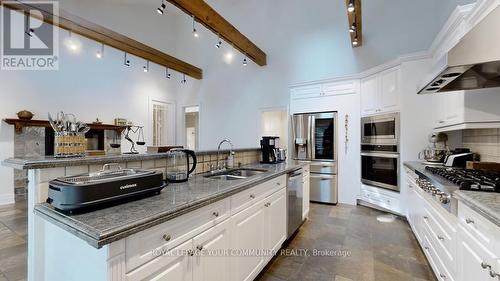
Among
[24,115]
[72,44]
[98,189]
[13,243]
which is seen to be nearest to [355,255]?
[98,189]

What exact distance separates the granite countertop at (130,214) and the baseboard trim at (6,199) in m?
4.81

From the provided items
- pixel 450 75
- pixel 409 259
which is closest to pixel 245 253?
pixel 409 259

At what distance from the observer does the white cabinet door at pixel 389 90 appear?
3422 millimetres

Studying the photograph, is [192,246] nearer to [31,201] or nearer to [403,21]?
[31,201]

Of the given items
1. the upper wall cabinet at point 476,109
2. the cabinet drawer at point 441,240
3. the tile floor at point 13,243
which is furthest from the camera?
the tile floor at point 13,243

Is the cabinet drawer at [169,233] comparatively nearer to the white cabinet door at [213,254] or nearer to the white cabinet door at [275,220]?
the white cabinet door at [213,254]

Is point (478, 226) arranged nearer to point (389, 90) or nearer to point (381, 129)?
point (381, 129)

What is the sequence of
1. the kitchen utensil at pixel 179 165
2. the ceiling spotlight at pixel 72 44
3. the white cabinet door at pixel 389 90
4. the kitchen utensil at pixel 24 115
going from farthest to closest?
the ceiling spotlight at pixel 72 44 < the kitchen utensil at pixel 24 115 < the white cabinet door at pixel 389 90 < the kitchen utensil at pixel 179 165

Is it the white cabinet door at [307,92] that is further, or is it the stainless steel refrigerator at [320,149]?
the white cabinet door at [307,92]

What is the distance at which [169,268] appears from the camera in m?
1.05

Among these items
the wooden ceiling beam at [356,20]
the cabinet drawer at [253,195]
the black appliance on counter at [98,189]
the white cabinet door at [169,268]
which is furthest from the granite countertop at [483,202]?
the wooden ceiling beam at [356,20]

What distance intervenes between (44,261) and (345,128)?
4.25 m

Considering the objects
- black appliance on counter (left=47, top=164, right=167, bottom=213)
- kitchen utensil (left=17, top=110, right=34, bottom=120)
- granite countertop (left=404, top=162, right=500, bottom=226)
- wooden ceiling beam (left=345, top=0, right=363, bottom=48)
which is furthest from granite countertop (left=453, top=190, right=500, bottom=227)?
kitchen utensil (left=17, top=110, right=34, bottom=120)

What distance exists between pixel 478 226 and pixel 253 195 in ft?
4.38
